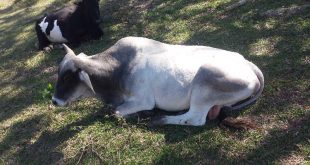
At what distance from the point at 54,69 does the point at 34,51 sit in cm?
136

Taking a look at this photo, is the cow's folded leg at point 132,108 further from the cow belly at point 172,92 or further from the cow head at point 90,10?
the cow head at point 90,10

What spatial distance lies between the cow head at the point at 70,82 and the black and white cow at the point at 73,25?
3.10 metres

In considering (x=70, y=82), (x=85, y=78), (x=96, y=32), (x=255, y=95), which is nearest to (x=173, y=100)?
(x=255, y=95)

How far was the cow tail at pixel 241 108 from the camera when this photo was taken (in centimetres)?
525

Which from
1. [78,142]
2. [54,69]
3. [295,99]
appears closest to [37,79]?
[54,69]

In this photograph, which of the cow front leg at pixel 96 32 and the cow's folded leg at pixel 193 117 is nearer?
the cow's folded leg at pixel 193 117

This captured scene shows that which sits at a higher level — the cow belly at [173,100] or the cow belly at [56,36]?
the cow belly at [173,100]

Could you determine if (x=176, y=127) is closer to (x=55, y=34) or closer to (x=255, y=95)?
(x=255, y=95)

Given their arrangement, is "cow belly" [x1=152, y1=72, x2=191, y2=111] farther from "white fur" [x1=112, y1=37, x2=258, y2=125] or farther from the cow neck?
the cow neck

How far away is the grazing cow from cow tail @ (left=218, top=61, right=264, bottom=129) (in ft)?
0.05

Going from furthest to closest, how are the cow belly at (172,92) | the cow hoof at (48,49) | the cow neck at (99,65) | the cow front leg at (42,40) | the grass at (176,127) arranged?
the cow front leg at (42,40) < the cow hoof at (48,49) < the cow neck at (99,65) < the cow belly at (172,92) < the grass at (176,127)

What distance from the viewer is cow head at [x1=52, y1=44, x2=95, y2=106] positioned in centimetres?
571

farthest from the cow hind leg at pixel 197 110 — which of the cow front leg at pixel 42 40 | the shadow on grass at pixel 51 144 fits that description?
the cow front leg at pixel 42 40

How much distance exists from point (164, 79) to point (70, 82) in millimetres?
1192
